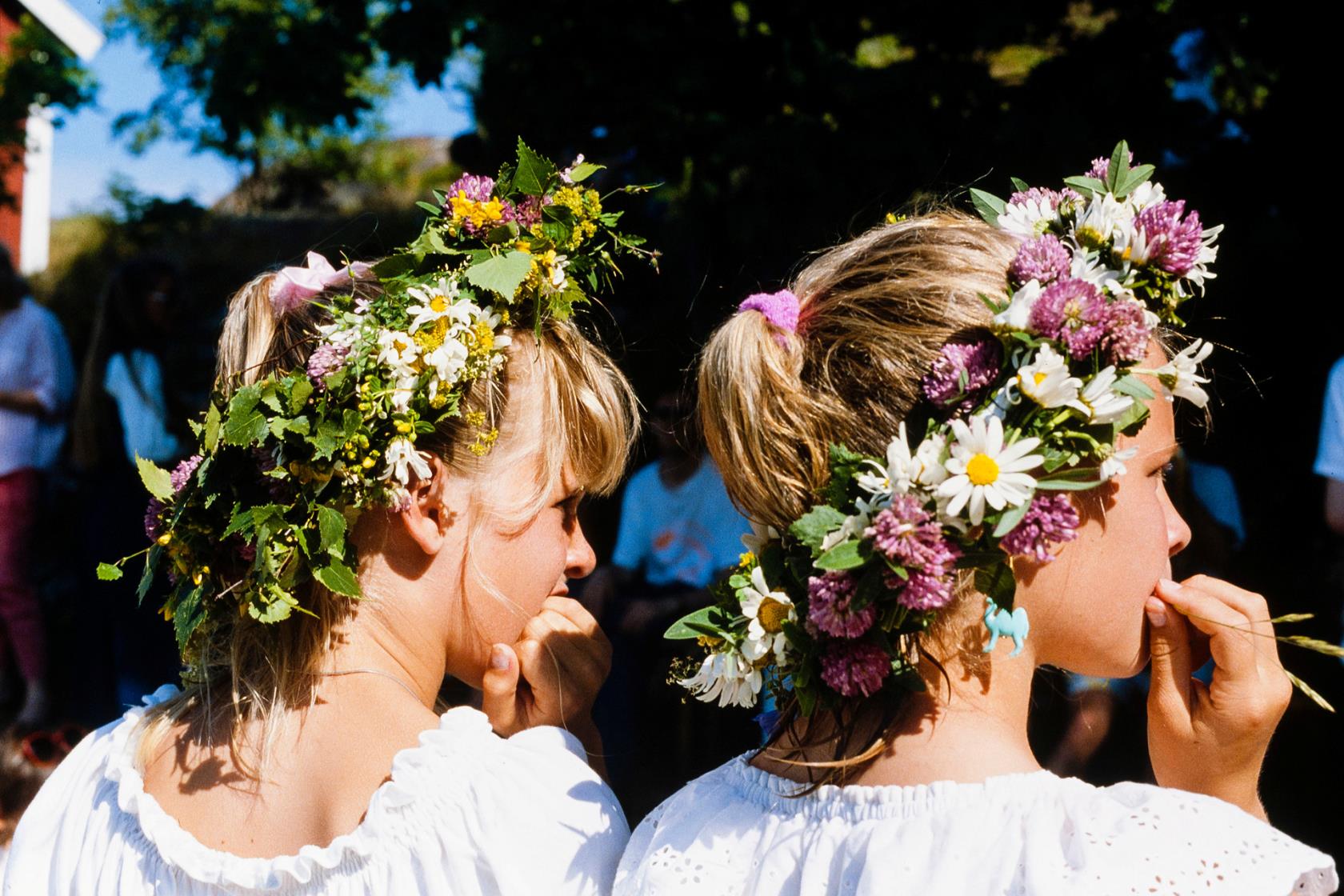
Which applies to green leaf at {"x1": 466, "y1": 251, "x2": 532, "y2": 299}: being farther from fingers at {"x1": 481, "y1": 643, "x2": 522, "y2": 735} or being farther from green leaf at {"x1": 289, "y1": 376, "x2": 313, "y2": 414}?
fingers at {"x1": 481, "y1": 643, "x2": 522, "y2": 735}

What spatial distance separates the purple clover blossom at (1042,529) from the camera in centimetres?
150

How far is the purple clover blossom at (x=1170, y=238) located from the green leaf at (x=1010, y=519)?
44 cm

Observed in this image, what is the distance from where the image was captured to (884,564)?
152 cm

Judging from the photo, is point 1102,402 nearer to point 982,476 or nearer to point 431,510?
point 982,476

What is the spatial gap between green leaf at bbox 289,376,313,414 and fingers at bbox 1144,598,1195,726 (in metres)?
1.27

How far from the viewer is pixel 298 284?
79.3 inches

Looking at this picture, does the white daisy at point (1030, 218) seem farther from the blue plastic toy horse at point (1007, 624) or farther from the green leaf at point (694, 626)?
the green leaf at point (694, 626)

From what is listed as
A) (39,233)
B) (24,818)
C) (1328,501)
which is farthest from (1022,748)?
(39,233)

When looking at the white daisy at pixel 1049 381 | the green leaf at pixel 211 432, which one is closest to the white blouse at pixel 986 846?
the white daisy at pixel 1049 381

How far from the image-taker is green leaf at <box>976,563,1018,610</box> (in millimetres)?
1533

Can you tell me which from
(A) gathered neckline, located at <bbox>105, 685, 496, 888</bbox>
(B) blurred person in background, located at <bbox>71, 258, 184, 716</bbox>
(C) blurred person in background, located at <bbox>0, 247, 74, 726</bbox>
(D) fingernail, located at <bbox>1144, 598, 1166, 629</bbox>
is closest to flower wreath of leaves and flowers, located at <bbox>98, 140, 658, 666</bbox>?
(A) gathered neckline, located at <bbox>105, 685, 496, 888</bbox>

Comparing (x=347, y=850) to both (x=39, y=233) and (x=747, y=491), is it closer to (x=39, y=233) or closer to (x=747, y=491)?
(x=747, y=491)

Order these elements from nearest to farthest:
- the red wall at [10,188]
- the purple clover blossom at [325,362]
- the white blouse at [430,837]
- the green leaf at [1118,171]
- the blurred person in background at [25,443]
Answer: the white blouse at [430,837] < the green leaf at [1118,171] < the purple clover blossom at [325,362] < the blurred person in background at [25,443] < the red wall at [10,188]

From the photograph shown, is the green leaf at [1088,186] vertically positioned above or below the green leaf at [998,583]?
above
